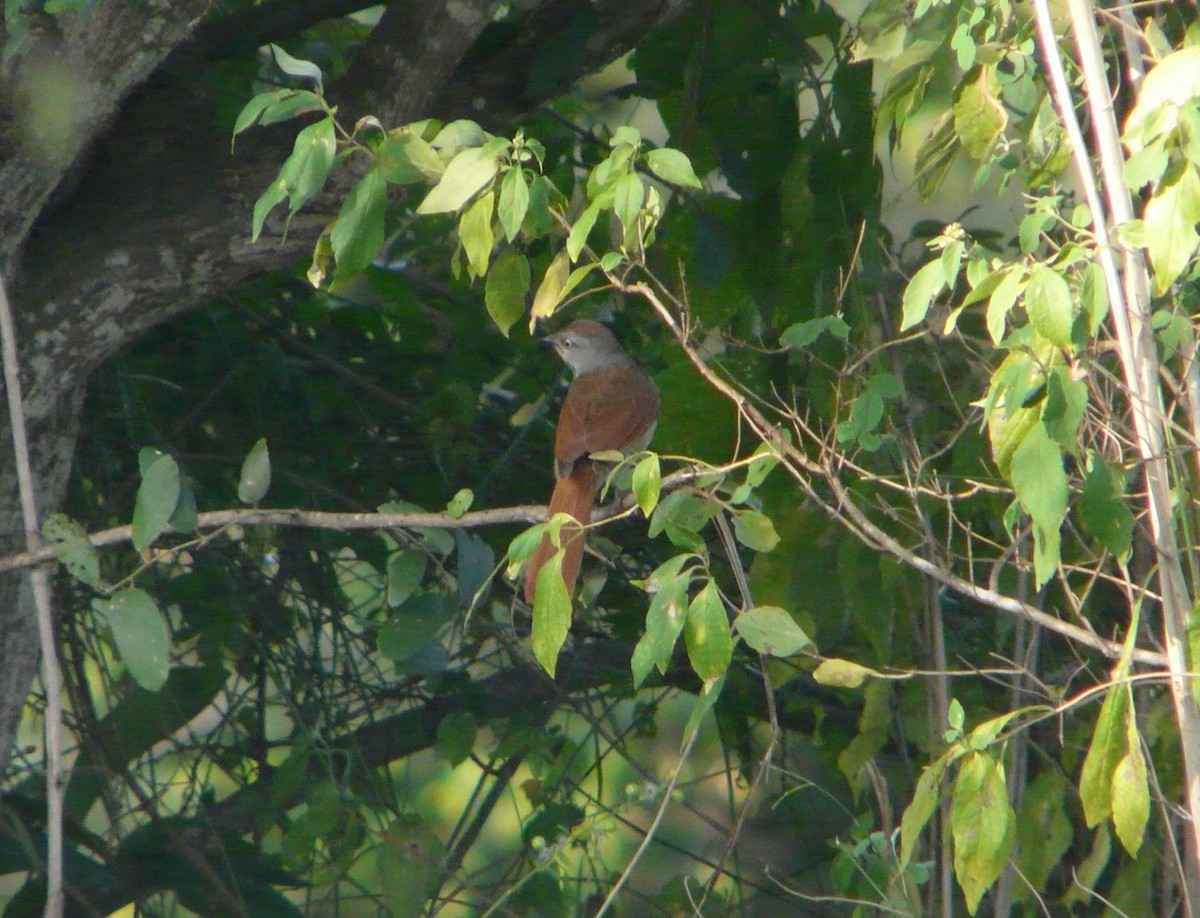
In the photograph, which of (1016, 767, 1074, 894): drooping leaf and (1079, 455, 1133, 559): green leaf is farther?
(1016, 767, 1074, 894): drooping leaf

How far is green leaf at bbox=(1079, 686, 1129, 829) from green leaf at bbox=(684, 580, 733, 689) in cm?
53

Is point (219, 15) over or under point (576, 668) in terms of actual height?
over

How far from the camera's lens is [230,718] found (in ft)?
14.7

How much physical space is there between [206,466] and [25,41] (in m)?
1.99

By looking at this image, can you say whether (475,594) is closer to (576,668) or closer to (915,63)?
(915,63)


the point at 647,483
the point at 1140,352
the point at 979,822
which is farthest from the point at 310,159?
the point at 979,822

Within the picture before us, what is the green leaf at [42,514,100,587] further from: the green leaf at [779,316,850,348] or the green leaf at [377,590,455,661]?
the green leaf at [779,316,850,348]

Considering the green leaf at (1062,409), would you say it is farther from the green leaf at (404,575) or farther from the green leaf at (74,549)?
the green leaf at (74,549)

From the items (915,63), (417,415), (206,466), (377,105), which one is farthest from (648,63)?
(206,466)

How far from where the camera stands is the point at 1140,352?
2021mm

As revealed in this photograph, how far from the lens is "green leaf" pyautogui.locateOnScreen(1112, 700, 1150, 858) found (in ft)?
6.16

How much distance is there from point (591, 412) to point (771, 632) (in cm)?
216

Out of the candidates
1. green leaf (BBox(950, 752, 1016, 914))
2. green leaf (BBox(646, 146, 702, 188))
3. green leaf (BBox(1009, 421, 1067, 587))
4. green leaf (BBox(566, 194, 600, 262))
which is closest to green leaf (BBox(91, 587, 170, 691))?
green leaf (BBox(566, 194, 600, 262))

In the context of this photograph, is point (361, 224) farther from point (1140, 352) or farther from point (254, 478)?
point (1140, 352)
